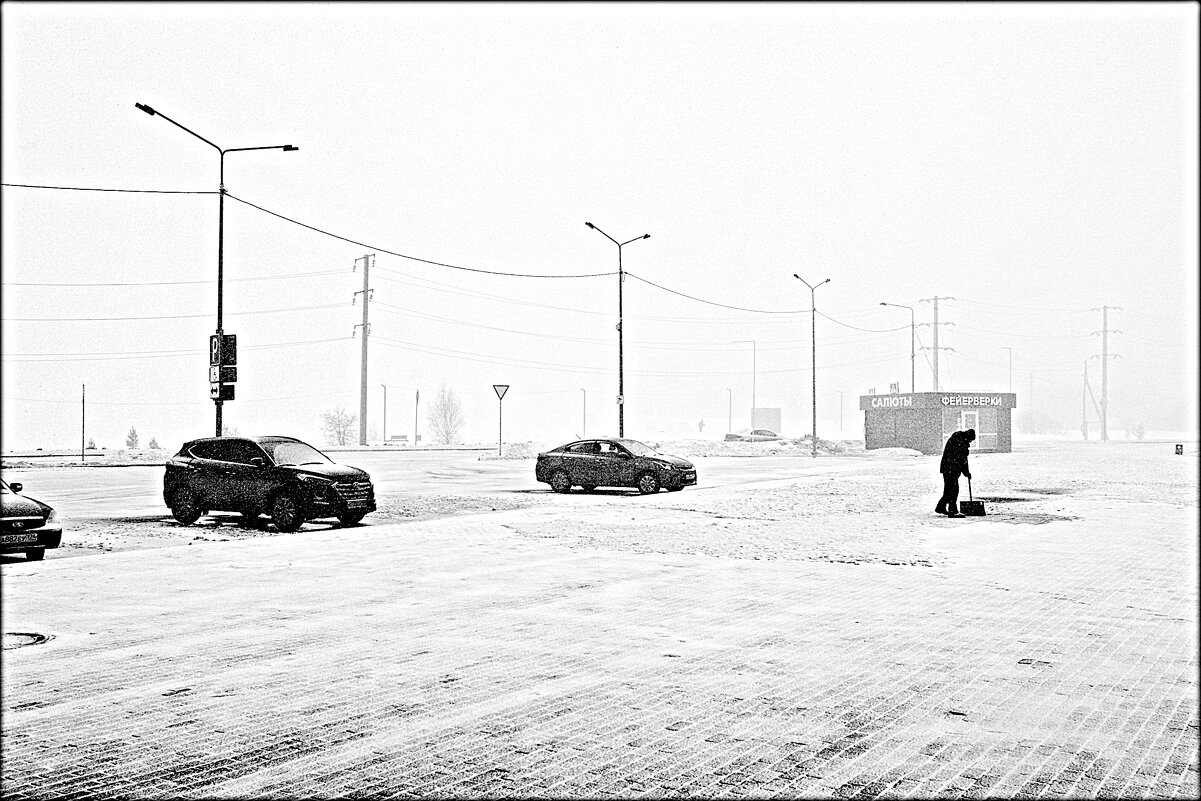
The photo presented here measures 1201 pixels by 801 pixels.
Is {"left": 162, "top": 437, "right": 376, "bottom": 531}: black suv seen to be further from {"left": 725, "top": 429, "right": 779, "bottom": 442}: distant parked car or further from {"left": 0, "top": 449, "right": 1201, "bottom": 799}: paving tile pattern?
{"left": 725, "top": 429, "right": 779, "bottom": 442}: distant parked car

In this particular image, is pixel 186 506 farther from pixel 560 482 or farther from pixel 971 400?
pixel 971 400

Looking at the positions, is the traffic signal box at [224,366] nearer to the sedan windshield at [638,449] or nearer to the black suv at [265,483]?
the black suv at [265,483]

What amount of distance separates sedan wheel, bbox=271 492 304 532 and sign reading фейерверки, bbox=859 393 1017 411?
60605mm

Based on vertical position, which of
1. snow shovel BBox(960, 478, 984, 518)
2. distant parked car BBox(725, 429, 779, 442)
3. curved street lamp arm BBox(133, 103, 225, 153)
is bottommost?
snow shovel BBox(960, 478, 984, 518)

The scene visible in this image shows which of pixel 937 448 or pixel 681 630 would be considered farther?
pixel 937 448

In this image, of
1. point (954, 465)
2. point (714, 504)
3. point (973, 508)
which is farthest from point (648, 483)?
point (973, 508)

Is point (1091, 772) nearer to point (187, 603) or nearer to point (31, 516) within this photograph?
point (187, 603)

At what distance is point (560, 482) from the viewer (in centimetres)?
2845

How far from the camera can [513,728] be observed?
5.73 metres

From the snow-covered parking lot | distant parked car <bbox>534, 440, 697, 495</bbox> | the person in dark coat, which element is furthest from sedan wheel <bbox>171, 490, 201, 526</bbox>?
the person in dark coat

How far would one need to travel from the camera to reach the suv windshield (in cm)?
1881

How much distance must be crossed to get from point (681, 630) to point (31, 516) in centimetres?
970

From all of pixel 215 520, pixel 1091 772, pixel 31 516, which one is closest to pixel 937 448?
pixel 215 520

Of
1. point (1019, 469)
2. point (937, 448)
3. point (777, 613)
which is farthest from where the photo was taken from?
point (937, 448)
